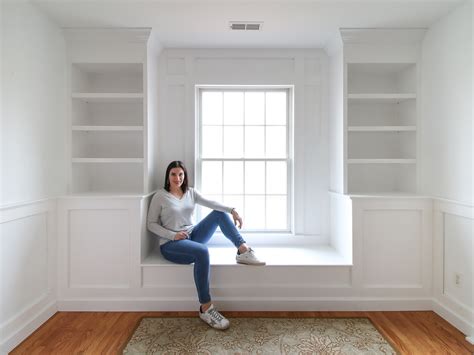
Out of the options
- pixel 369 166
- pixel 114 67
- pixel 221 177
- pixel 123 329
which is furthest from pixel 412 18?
pixel 123 329

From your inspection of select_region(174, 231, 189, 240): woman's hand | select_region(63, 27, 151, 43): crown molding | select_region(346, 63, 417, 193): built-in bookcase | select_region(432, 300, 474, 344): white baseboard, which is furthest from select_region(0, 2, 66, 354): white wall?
select_region(432, 300, 474, 344): white baseboard

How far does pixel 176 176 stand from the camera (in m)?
2.89

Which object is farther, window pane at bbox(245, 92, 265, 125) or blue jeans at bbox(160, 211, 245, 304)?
window pane at bbox(245, 92, 265, 125)

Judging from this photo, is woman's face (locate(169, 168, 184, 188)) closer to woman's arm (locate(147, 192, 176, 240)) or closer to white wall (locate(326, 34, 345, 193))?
woman's arm (locate(147, 192, 176, 240))

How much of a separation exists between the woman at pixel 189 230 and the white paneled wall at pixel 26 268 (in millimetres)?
858

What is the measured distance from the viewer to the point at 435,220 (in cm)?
278

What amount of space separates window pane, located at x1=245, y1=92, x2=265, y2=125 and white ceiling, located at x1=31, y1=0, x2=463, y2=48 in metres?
0.62

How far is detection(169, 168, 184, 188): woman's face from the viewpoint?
2.89 metres

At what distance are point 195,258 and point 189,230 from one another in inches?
15.0

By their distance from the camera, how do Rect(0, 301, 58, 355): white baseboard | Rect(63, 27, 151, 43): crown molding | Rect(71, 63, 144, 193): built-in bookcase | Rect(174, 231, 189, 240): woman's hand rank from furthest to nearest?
Rect(71, 63, 144, 193): built-in bookcase, Rect(63, 27, 151, 43): crown molding, Rect(174, 231, 189, 240): woman's hand, Rect(0, 301, 58, 355): white baseboard

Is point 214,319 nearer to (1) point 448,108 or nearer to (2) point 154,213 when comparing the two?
(2) point 154,213

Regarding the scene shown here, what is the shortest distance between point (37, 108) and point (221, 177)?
1.82 metres

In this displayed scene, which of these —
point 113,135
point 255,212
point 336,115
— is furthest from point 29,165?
point 336,115

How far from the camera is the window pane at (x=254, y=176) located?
3.49 m
